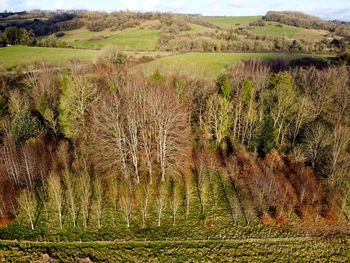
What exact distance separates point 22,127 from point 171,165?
74.9 ft

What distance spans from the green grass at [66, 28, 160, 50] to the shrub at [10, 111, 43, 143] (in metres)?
67.9

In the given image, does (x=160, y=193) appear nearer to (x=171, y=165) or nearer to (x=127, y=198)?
(x=171, y=165)

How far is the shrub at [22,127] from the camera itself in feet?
110

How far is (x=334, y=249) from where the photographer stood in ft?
71.4

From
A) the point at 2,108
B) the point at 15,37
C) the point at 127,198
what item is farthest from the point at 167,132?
the point at 15,37

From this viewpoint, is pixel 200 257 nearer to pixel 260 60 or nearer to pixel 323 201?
pixel 323 201

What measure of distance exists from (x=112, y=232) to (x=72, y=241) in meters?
3.65

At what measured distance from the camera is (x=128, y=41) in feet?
330

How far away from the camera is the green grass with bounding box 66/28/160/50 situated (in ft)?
316

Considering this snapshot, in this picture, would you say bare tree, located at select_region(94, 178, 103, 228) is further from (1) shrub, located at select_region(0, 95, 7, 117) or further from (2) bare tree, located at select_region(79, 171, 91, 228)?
(1) shrub, located at select_region(0, 95, 7, 117)

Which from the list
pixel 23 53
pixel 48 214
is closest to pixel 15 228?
pixel 48 214

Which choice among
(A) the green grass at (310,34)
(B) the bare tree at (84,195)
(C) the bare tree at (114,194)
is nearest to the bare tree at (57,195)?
(B) the bare tree at (84,195)

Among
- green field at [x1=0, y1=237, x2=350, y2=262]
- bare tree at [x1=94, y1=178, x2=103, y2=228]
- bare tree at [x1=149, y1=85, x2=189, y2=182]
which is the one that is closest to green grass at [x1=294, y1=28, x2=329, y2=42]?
bare tree at [x1=149, y1=85, x2=189, y2=182]

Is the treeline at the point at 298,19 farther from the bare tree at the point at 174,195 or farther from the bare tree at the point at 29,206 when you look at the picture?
the bare tree at the point at 29,206
